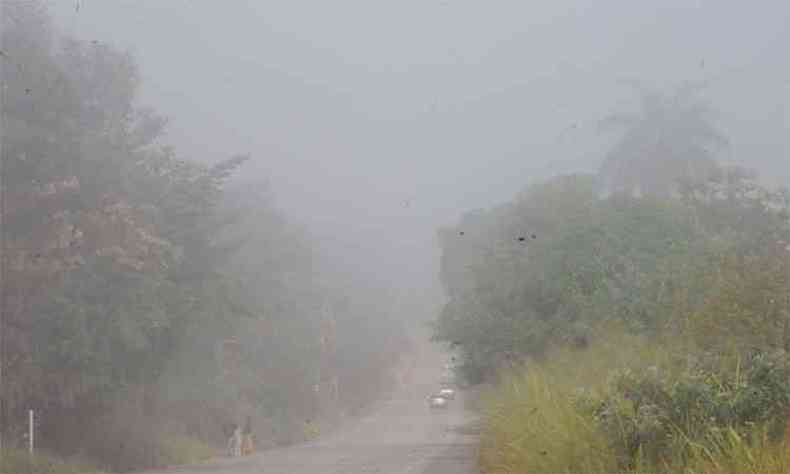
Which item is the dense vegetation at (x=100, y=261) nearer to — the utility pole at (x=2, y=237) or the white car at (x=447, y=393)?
the utility pole at (x=2, y=237)

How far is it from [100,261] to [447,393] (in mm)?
64644

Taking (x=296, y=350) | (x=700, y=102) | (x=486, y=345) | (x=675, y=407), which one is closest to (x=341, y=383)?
(x=296, y=350)

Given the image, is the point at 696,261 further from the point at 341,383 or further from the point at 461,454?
the point at 341,383

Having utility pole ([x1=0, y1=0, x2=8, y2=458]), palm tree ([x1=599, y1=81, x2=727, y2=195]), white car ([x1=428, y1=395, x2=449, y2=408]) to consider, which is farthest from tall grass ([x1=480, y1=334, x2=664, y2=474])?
white car ([x1=428, y1=395, x2=449, y2=408])

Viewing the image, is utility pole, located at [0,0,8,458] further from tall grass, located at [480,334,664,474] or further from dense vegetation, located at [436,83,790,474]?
tall grass, located at [480,334,664,474]

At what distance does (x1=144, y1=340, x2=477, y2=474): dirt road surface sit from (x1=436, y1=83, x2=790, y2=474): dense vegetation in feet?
8.14

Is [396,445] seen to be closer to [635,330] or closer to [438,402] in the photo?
[635,330]

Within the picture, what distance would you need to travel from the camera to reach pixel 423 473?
79.7ft

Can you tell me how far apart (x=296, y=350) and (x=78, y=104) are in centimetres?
4014

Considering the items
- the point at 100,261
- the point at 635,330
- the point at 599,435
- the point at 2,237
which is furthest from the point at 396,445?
the point at 599,435

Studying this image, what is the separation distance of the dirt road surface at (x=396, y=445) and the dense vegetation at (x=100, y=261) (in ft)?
10.1

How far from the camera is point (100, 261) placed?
100ft

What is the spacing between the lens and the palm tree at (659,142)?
59.2 m

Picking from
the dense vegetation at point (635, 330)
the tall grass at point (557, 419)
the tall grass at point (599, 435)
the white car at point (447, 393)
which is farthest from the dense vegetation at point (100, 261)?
the white car at point (447, 393)
